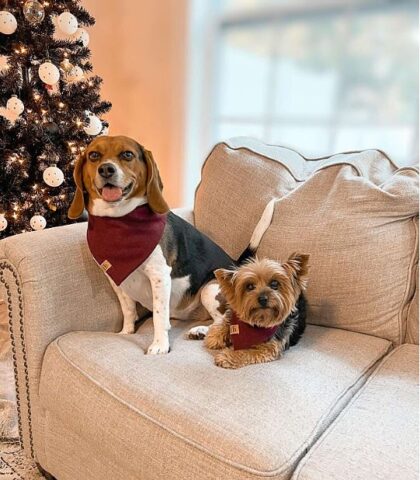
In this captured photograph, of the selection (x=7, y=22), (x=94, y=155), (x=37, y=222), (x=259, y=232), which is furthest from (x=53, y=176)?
(x=259, y=232)

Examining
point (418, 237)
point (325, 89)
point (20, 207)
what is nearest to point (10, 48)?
point (20, 207)

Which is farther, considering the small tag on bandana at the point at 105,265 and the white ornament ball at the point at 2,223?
the white ornament ball at the point at 2,223

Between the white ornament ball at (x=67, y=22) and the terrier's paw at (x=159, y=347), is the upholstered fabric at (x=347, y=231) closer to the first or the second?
the terrier's paw at (x=159, y=347)

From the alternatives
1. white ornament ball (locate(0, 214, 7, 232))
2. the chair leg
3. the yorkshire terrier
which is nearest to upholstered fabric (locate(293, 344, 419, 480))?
the yorkshire terrier

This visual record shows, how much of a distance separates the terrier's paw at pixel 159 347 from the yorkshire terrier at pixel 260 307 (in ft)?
0.53

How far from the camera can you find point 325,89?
2623 mm

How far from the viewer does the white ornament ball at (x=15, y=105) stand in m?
2.17

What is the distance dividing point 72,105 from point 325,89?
1374 mm

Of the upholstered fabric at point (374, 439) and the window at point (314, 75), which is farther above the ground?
the window at point (314, 75)

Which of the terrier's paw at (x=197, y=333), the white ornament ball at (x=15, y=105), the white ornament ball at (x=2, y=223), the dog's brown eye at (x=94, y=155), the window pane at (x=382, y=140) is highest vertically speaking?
the white ornament ball at (x=15, y=105)

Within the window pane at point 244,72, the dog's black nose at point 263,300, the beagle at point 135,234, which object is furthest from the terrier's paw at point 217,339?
the window pane at point 244,72

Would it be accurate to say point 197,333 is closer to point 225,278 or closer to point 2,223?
point 225,278

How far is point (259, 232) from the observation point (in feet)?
5.86

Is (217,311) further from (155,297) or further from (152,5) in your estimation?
(152,5)
